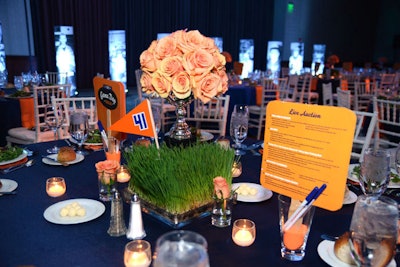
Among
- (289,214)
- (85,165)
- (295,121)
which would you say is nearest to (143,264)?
(289,214)

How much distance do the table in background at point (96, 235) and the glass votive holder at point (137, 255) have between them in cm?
5

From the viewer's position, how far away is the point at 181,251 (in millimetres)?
594

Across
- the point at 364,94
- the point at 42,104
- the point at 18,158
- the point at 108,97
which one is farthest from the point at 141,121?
the point at 364,94

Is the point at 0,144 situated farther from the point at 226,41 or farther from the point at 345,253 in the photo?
the point at 226,41

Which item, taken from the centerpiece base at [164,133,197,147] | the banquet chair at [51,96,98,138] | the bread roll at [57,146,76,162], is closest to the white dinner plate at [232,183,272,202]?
the centerpiece base at [164,133,197,147]

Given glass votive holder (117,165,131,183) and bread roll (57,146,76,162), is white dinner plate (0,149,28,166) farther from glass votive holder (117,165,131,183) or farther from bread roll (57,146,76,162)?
glass votive holder (117,165,131,183)

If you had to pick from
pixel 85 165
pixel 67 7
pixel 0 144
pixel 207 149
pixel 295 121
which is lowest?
pixel 0 144

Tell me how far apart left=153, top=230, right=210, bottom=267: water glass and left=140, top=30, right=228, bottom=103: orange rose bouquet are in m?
0.81

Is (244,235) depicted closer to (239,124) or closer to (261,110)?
(239,124)

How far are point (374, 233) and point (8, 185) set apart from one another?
48.7 inches

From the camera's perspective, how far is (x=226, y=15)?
11.5 metres

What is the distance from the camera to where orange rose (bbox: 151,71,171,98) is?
1375 millimetres

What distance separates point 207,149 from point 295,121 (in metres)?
0.30

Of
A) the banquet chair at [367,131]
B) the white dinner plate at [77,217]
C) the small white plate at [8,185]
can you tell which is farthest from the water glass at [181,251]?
the banquet chair at [367,131]
